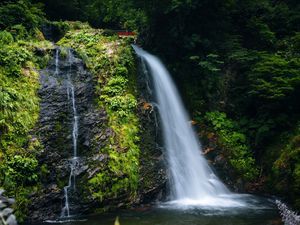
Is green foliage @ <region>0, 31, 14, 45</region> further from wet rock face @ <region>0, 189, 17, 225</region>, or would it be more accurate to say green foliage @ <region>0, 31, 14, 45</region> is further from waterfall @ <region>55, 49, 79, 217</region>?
wet rock face @ <region>0, 189, 17, 225</region>

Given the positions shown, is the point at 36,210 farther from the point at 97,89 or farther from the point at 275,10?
the point at 275,10

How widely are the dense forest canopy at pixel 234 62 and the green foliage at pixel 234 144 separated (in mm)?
38

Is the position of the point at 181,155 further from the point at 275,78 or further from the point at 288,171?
the point at 275,78

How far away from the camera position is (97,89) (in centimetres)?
1245

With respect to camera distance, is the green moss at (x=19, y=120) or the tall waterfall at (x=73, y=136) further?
the tall waterfall at (x=73, y=136)

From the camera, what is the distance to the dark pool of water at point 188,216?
28.7 feet

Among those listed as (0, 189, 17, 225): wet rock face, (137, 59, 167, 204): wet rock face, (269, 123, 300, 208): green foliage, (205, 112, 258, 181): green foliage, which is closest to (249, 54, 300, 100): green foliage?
(269, 123, 300, 208): green foliage

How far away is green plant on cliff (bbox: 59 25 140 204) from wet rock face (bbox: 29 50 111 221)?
0.35m

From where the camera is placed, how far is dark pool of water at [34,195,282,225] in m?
8.76

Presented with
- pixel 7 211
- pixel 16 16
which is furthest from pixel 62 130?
pixel 16 16

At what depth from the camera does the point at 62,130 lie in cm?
1070

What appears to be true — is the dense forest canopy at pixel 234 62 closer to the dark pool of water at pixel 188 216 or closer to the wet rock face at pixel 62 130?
the wet rock face at pixel 62 130

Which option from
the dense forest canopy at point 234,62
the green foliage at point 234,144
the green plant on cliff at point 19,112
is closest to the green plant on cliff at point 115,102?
the green plant on cliff at point 19,112

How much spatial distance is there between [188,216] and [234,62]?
868 centimetres
